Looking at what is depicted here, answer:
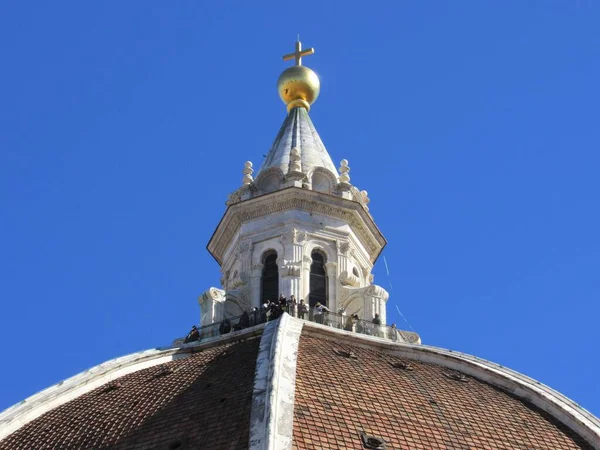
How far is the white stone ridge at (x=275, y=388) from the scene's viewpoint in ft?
107

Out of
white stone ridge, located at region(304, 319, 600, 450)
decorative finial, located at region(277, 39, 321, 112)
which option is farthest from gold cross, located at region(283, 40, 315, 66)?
white stone ridge, located at region(304, 319, 600, 450)

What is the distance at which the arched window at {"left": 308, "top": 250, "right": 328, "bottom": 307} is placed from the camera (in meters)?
43.9

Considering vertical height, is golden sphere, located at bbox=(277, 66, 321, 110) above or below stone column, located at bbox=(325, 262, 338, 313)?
above

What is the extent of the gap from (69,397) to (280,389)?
18.4 feet

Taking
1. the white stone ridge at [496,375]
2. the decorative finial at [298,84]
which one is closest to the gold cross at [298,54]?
the decorative finial at [298,84]

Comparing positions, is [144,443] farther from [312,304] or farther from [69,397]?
[312,304]

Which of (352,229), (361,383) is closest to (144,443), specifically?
(361,383)

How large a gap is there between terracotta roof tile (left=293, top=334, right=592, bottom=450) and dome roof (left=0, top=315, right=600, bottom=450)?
34 mm

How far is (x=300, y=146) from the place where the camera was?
155 feet

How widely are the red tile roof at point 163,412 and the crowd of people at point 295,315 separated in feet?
8.07

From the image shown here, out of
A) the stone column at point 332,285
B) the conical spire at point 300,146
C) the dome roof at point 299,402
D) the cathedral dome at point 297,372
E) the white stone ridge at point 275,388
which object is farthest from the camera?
the conical spire at point 300,146

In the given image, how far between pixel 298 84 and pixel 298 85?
0.04 meters

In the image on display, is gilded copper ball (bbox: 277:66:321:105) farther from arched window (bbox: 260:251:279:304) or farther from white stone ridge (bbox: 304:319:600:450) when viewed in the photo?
white stone ridge (bbox: 304:319:600:450)

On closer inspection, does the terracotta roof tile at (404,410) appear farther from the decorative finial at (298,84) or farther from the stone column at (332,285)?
the decorative finial at (298,84)
